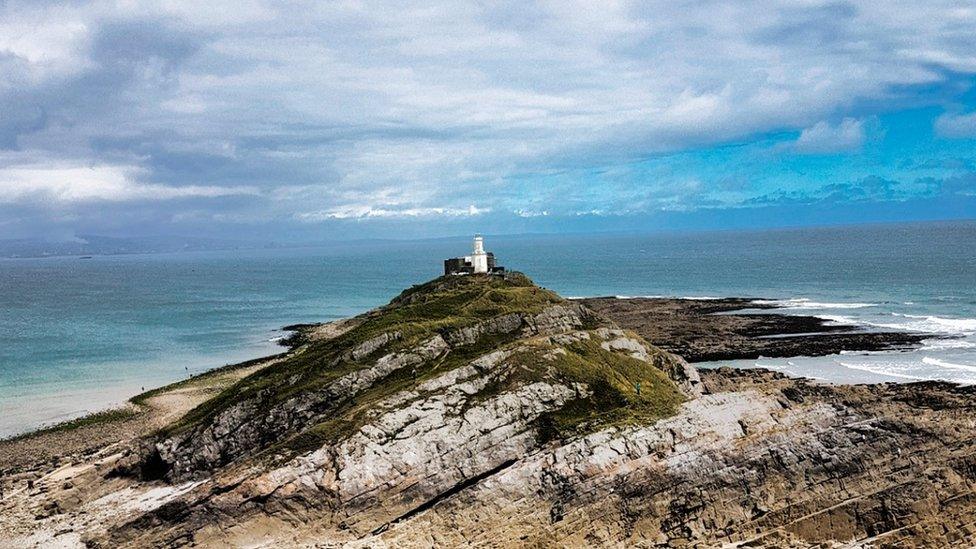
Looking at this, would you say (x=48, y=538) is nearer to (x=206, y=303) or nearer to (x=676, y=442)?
(x=676, y=442)

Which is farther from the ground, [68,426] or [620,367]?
[620,367]

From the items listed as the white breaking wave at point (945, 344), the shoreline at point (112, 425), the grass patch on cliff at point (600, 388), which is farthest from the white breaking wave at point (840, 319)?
the shoreline at point (112, 425)

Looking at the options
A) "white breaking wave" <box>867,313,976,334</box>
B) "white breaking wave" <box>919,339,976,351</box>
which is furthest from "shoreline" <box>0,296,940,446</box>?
"white breaking wave" <box>867,313,976,334</box>

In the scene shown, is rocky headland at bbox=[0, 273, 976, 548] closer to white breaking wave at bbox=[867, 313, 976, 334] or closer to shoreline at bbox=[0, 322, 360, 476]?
shoreline at bbox=[0, 322, 360, 476]

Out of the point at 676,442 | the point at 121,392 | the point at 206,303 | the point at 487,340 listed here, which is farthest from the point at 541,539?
the point at 206,303

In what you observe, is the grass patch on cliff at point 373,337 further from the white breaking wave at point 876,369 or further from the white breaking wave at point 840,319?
the white breaking wave at point 840,319

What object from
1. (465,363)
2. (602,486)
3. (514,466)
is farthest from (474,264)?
(602,486)
